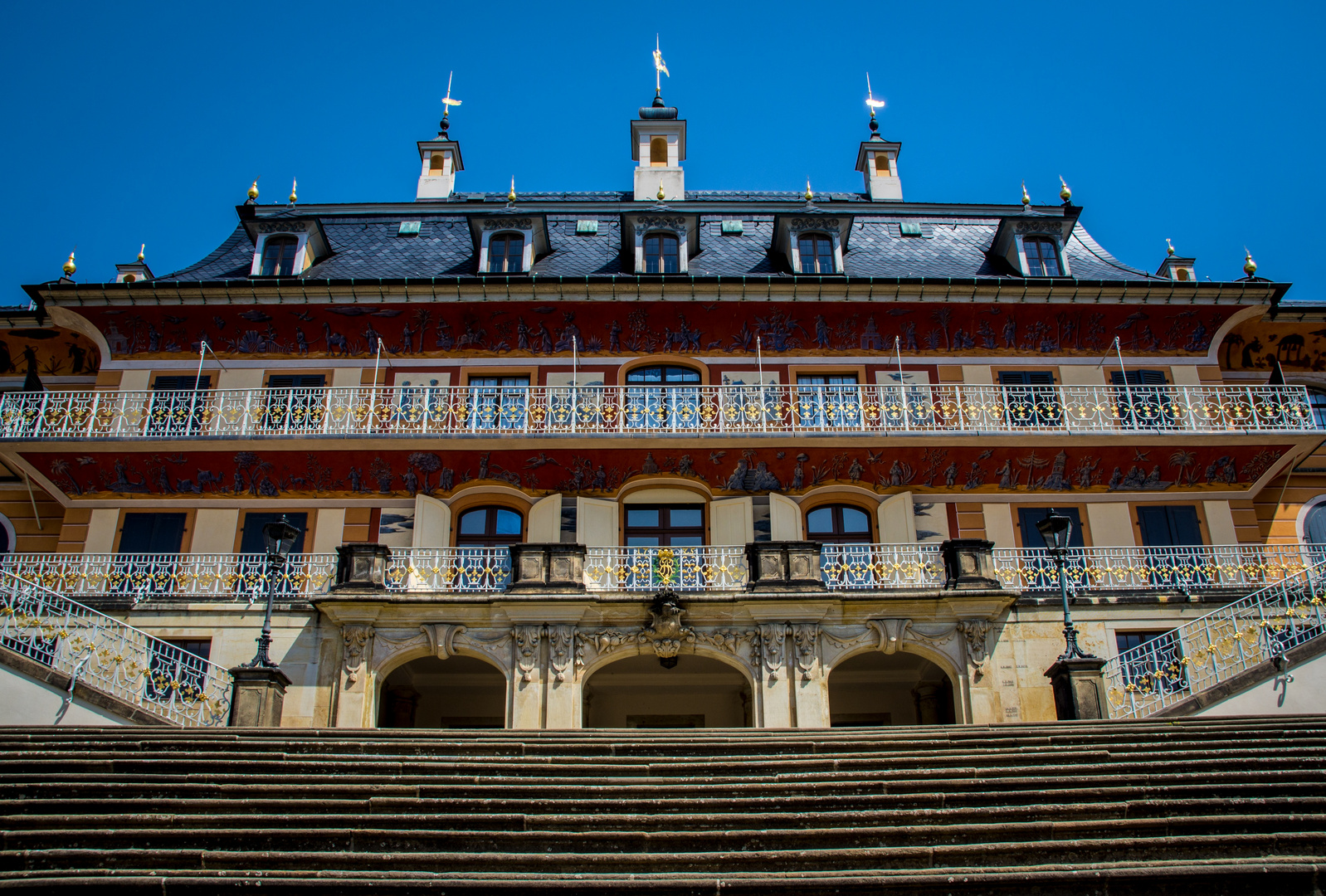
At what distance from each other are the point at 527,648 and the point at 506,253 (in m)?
9.71

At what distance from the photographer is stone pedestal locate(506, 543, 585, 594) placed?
17.3m

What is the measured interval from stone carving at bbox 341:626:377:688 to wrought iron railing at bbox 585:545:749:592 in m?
3.66

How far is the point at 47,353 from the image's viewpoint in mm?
22875

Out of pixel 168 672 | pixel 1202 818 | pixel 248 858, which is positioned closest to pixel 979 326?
pixel 1202 818

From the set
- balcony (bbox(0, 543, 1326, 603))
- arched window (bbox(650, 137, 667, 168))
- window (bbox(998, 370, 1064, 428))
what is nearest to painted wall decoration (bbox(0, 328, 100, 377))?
balcony (bbox(0, 543, 1326, 603))

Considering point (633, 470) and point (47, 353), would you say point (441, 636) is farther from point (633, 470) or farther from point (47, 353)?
point (47, 353)

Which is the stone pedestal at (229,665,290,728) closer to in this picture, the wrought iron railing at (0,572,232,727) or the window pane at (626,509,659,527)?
the wrought iron railing at (0,572,232,727)

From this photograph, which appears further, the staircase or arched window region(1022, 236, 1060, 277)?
arched window region(1022, 236, 1060, 277)

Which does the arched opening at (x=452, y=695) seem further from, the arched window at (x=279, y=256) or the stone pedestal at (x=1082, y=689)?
the stone pedestal at (x=1082, y=689)

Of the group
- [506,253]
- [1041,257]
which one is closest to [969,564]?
[1041,257]

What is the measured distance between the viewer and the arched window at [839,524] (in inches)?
795

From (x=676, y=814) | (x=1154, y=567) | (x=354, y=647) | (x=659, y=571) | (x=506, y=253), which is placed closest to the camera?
(x=676, y=814)

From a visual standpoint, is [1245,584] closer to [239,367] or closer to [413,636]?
[413,636]

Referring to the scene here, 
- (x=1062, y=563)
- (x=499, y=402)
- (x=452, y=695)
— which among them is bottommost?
(x=452, y=695)
